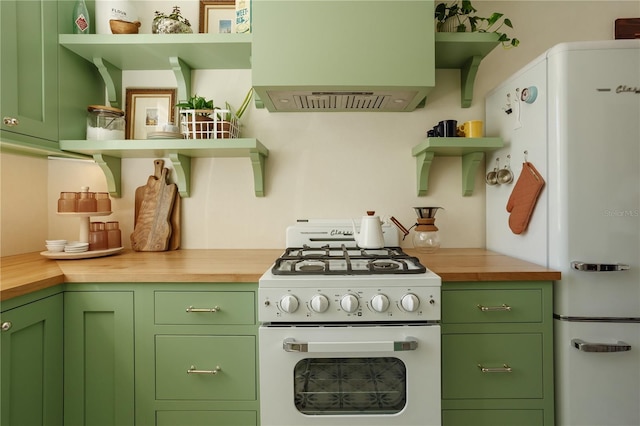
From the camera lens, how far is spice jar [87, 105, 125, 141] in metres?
1.78

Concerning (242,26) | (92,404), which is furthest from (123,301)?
(242,26)

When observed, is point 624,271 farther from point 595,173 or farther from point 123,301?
point 123,301

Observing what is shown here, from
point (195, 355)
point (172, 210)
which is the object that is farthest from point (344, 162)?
point (195, 355)

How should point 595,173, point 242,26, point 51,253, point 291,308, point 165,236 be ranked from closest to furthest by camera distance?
point 291,308 < point 595,173 < point 51,253 < point 242,26 < point 165,236

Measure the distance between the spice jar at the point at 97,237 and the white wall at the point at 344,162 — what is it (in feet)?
1.12

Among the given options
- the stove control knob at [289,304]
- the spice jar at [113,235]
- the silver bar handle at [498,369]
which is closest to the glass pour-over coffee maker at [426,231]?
the silver bar handle at [498,369]

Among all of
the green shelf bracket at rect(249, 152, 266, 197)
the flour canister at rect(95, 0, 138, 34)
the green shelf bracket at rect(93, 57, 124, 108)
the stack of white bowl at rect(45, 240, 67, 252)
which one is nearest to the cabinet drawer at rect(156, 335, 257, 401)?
the stack of white bowl at rect(45, 240, 67, 252)

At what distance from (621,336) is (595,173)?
61cm

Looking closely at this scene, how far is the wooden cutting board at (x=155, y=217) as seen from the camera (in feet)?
6.35

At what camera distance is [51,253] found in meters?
1.63

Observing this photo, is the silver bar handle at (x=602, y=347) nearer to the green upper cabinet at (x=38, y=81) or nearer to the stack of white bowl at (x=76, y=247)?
the stack of white bowl at (x=76, y=247)

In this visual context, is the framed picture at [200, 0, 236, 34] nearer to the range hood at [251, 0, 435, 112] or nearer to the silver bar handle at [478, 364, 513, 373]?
the range hood at [251, 0, 435, 112]

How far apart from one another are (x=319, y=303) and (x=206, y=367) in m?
0.54

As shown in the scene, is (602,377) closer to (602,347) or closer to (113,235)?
(602,347)
